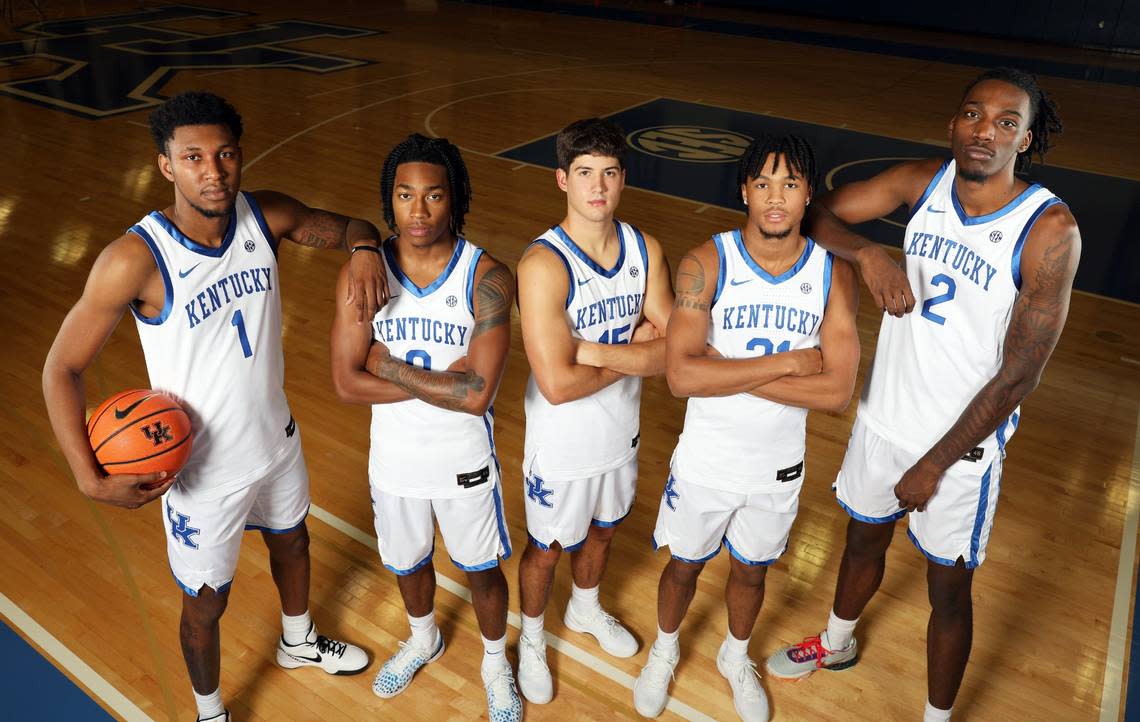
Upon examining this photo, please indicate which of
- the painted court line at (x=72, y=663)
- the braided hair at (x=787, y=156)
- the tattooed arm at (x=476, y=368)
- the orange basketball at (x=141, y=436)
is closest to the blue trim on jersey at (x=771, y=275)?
the braided hair at (x=787, y=156)

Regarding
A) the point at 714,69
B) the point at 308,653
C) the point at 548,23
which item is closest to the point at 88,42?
the point at 548,23

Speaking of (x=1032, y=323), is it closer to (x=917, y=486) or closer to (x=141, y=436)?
(x=917, y=486)

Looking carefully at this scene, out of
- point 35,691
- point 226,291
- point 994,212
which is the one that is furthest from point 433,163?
point 35,691

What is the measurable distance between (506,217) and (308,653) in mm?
5601

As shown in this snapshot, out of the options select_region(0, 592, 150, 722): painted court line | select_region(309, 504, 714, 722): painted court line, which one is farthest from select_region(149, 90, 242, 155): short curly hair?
select_region(309, 504, 714, 722): painted court line

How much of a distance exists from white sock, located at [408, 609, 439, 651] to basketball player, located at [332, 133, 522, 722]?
0.30 m

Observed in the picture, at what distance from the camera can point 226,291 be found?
9.22 ft

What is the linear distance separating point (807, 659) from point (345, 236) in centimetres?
248

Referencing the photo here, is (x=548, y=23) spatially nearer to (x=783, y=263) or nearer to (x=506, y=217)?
(x=506, y=217)

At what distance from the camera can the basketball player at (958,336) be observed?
2716 mm

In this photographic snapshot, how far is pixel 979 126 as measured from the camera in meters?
2.75

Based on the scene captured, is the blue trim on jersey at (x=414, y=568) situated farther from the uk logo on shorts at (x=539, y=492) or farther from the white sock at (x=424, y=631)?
the uk logo on shorts at (x=539, y=492)

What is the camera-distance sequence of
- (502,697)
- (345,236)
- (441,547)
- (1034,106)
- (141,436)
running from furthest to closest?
(441,547) → (502,697) → (345,236) → (1034,106) → (141,436)

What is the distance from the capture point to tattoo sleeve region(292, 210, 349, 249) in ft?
10.3
